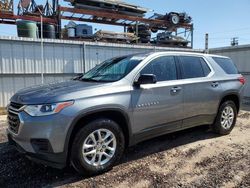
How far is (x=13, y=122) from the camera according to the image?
137 inches

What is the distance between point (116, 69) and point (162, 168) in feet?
5.75

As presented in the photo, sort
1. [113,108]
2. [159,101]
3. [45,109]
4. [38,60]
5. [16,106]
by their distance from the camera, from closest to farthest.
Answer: [45,109], [16,106], [113,108], [159,101], [38,60]

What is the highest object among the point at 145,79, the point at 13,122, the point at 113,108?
the point at 145,79

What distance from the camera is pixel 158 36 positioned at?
21.0m

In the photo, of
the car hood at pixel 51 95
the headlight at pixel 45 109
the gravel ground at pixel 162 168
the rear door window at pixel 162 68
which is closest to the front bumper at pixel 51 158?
the gravel ground at pixel 162 168

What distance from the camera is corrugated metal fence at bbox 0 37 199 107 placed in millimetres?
10391

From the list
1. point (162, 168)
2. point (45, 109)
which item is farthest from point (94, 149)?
point (162, 168)

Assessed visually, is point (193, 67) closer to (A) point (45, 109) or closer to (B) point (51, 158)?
(A) point (45, 109)

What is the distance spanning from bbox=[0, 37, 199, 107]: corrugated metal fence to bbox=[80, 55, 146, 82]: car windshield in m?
7.07

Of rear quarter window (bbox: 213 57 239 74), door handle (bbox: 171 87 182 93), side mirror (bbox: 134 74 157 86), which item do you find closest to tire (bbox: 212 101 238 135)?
rear quarter window (bbox: 213 57 239 74)

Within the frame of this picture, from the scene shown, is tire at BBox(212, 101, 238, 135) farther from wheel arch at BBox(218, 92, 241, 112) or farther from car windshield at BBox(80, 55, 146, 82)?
car windshield at BBox(80, 55, 146, 82)

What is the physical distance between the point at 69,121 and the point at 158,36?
18852 mm

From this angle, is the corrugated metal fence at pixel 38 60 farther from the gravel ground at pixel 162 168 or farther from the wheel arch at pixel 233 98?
the wheel arch at pixel 233 98

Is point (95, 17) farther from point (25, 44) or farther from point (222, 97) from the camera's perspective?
point (222, 97)
